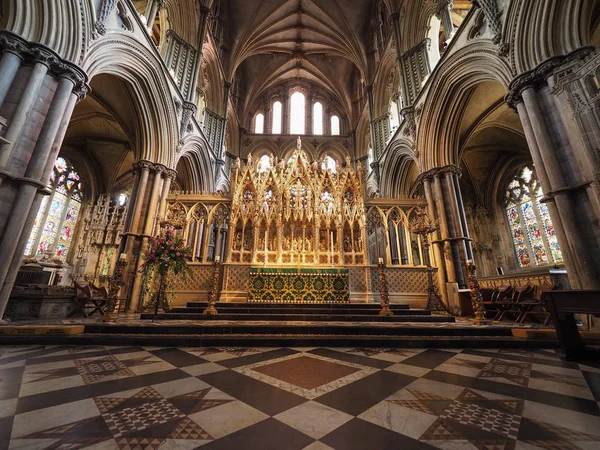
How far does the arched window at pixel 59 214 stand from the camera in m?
12.3

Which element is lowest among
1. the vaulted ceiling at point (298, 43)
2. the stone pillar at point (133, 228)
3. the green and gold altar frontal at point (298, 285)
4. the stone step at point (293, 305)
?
the stone step at point (293, 305)

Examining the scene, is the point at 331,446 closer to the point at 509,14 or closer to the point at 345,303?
the point at 345,303

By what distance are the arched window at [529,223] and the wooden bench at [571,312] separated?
11.3 meters

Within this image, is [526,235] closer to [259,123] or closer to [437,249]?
[437,249]

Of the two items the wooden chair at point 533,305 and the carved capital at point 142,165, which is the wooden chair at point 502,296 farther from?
the carved capital at point 142,165

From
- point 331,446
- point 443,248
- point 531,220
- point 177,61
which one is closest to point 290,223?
point 443,248

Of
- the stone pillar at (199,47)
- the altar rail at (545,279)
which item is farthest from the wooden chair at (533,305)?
the stone pillar at (199,47)

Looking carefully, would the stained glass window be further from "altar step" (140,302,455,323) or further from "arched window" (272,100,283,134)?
"altar step" (140,302,455,323)

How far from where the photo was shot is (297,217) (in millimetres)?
8133

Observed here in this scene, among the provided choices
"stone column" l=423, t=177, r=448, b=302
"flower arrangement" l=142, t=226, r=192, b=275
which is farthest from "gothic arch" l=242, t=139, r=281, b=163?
"flower arrangement" l=142, t=226, r=192, b=275

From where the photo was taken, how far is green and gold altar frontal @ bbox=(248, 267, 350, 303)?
7.11m

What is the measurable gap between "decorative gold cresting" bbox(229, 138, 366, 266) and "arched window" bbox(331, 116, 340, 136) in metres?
15.3

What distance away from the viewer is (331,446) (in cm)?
119

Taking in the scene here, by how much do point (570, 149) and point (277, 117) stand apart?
21.2 metres
